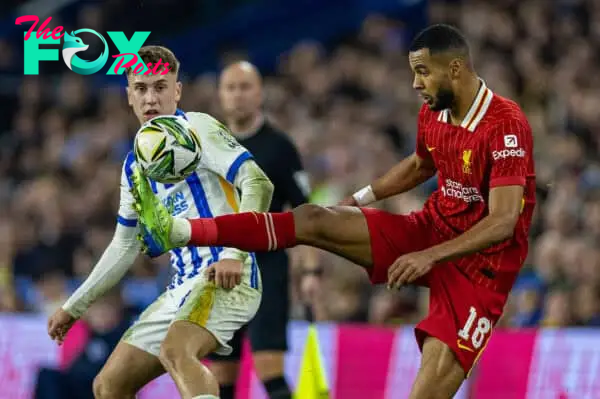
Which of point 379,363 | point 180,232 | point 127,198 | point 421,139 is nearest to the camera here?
point 180,232

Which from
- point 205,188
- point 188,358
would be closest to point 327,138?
point 205,188

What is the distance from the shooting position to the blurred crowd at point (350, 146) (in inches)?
420

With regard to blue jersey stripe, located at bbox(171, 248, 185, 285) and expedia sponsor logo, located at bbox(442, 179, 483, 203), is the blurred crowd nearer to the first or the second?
blue jersey stripe, located at bbox(171, 248, 185, 285)

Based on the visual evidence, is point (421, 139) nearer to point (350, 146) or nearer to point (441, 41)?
point (441, 41)

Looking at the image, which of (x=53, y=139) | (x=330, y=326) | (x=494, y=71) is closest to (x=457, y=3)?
(x=494, y=71)

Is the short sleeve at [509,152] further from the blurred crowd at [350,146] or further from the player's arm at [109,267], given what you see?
the blurred crowd at [350,146]

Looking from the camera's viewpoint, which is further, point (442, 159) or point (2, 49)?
point (2, 49)

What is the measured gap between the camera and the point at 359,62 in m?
15.1

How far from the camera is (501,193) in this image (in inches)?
243

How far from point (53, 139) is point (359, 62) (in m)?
3.67

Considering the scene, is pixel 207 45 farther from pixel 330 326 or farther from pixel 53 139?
pixel 330 326

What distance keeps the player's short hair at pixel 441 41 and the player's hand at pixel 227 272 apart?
1332mm

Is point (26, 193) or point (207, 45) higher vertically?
point (207, 45)

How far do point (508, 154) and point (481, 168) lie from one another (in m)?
0.19
